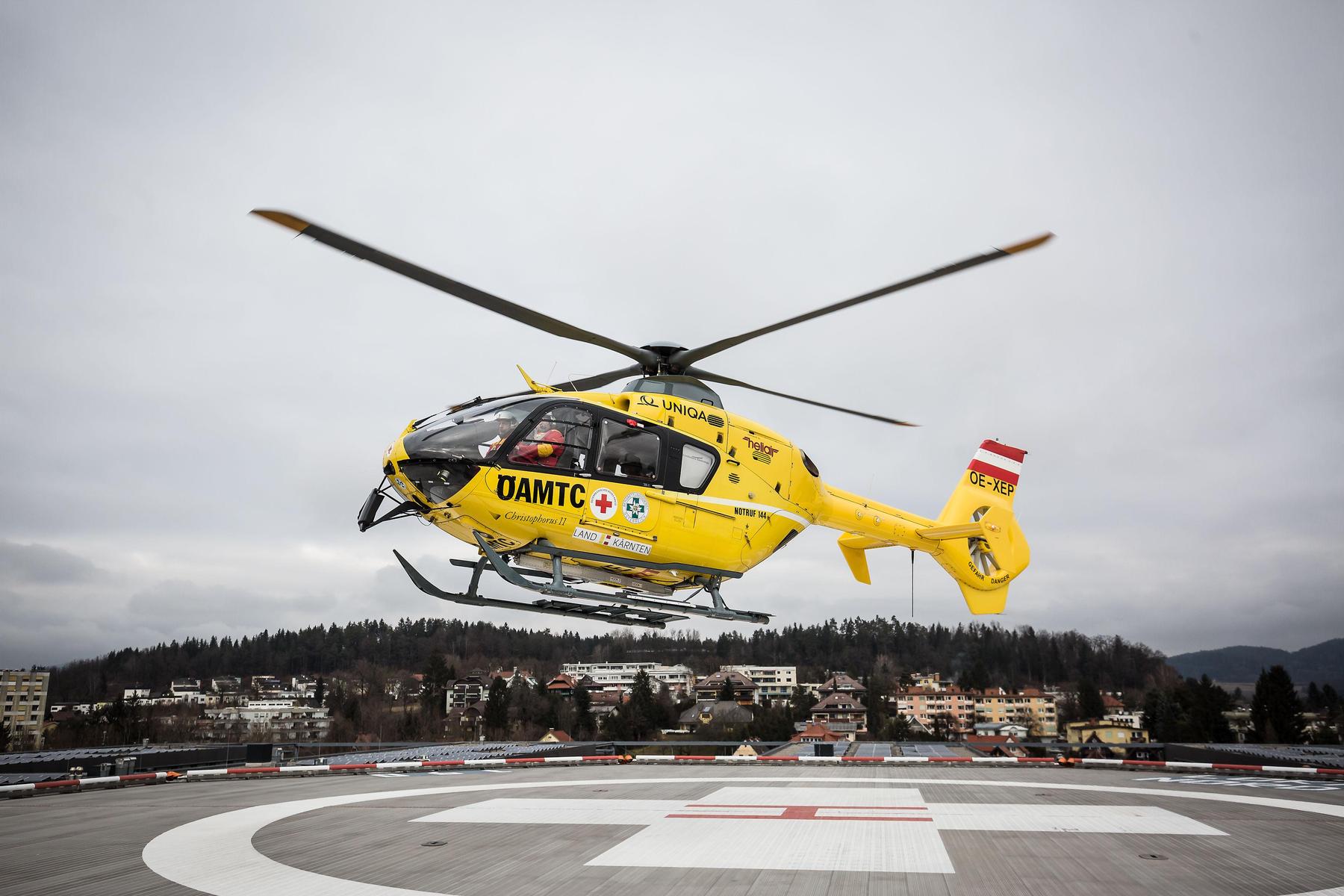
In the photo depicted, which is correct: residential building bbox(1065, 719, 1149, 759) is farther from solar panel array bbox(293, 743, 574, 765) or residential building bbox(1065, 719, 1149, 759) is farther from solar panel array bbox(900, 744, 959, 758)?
solar panel array bbox(293, 743, 574, 765)

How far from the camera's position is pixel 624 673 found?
579ft

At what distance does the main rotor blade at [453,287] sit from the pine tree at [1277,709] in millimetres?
70282

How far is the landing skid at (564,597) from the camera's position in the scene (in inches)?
527

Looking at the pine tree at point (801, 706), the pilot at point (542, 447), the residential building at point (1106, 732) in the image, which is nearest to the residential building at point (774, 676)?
the pine tree at point (801, 706)

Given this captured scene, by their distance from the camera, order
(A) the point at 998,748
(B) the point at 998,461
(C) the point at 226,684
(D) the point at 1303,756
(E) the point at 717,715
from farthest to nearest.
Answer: (C) the point at 226,684 < (E) the point at 717,715 < (A) the point at 998,748 < (D) the point at 1303,756 < (B) the point at 998,461

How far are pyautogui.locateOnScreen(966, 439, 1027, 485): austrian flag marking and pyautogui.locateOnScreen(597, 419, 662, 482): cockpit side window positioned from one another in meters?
10.6

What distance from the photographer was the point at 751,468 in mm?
15703

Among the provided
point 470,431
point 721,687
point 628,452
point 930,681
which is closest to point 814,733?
point 721,687

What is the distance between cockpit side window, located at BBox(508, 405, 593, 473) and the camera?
13.2 meters

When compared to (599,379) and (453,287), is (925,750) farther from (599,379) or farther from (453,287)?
(453,287)

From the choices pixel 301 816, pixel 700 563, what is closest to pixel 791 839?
pixel 700 563

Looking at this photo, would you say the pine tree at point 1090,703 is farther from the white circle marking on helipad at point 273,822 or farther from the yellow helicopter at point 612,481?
the yellow helicopter at point 612,481

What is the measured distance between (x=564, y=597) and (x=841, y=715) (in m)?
103

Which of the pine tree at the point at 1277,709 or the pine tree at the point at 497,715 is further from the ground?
the pine tree at the point at 1277,709
